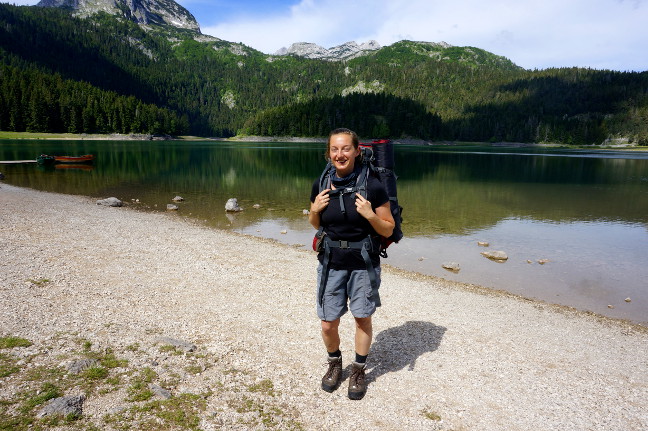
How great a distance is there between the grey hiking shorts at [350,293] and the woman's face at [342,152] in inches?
61.8

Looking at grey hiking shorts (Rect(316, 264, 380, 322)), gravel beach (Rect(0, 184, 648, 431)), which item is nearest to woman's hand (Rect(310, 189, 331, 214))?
grey hiking shorts (Rect(316, 264, 380, 322))

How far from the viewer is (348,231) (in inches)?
206

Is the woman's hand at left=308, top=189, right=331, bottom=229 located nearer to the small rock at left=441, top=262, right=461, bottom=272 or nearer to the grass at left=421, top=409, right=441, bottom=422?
the grass at left=421, top=409, right=441, bottom=422

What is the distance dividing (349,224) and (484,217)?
2535 cm

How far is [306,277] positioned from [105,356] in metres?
7.29

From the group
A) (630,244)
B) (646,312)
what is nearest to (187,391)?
(646,312)

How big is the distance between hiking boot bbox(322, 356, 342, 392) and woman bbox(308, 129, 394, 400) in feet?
2.46

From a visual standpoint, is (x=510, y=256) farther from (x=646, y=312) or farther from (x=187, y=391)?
(x=187, y=391)

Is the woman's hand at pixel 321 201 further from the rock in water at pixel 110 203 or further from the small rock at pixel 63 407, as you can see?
the rock in water at pixel 110 203

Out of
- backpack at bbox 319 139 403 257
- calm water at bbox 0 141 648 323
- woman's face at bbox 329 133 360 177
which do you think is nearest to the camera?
woman's face at bbox 329 133 360 177

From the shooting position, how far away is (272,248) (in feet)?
57.1

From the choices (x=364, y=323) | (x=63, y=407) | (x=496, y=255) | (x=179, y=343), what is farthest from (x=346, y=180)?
(x=496, y=255)

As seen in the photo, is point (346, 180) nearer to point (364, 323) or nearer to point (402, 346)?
point (364, 323)

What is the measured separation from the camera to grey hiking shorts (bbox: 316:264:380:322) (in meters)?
5.42
